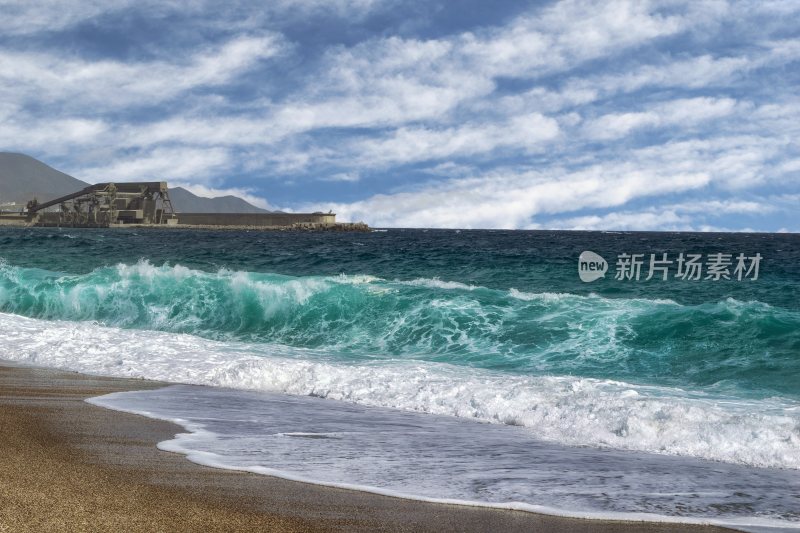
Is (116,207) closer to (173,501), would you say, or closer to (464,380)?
(464,380)

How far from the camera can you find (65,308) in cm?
2206

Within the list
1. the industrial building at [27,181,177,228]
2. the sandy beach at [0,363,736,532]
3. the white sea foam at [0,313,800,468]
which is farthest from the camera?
the industrial building at [27,181,177,228]

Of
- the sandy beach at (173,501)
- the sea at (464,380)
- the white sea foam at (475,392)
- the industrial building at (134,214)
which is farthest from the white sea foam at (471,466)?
the industrial building at (134,214)

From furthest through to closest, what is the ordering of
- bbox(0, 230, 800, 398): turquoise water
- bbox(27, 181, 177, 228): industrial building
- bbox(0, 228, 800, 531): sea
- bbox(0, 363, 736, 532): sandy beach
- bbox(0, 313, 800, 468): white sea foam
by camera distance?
bbox(27, 181, 177, 228): industrial building, bbox(0, 230, 800, 398): turquoise water, bbox(0, 313, 800, 468): white sea foam, bbox(0, 228, 800, 531): sea, bbox(0, 363, 736, 532): sandy beach

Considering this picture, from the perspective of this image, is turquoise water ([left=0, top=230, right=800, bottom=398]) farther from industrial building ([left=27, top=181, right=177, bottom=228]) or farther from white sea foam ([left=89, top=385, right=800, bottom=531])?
industrial building ([left=27, top=181, right=177, bottom=228])

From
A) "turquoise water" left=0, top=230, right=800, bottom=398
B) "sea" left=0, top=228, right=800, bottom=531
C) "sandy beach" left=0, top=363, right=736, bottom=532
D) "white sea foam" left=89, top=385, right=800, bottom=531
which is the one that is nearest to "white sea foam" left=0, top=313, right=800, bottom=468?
"sea" left=0, top=228, right=800, bottom=531

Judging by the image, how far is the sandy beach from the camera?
436 cm

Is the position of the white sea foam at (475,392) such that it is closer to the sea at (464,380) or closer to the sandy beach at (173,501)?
the sea at (464,380)

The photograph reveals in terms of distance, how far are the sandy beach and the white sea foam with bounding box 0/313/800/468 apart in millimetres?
2760

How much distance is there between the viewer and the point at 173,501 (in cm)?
476

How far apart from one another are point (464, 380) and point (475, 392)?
1.02 m

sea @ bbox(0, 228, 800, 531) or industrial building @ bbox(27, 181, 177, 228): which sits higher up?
industrial building @ bbox(27, 181, 177, 228)

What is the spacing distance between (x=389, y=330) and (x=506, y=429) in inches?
341

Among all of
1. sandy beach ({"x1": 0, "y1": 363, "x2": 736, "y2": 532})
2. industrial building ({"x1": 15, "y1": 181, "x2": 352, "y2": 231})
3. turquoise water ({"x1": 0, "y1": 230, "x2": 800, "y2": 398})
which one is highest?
industrial building ({"x1": 15, "y1": 181, "x2": 352, "y2": 231})
